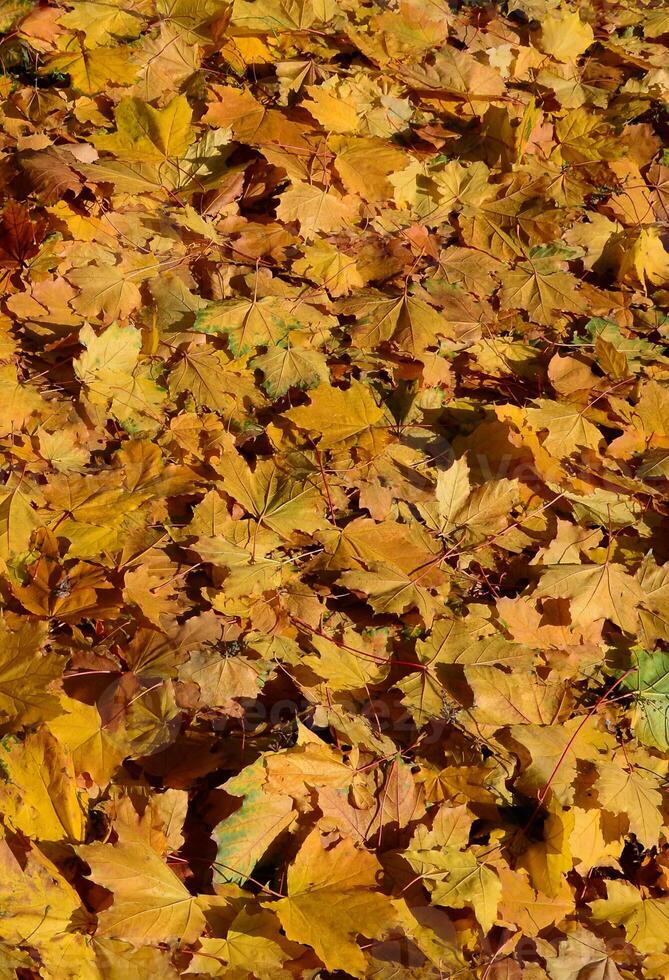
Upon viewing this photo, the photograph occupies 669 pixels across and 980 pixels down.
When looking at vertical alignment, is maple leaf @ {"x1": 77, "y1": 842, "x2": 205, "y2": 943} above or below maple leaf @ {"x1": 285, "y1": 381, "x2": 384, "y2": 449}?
below

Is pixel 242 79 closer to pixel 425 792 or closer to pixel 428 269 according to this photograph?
pixel 428 269

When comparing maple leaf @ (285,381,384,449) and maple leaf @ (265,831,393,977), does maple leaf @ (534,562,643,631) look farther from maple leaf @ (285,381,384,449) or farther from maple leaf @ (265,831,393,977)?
maple leaf @ (265,831,393,977)

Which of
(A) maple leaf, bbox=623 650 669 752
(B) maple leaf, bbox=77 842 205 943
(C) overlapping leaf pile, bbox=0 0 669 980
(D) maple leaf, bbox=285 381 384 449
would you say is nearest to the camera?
(B) maple leaf, bbox=77 842 205 943

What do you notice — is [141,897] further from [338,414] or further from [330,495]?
[338,414]

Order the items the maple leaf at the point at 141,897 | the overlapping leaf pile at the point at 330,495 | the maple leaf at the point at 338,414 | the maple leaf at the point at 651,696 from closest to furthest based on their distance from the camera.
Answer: the maple leaf at the point at 141,897
the overlapping leaf pile at the point at 330,495
the maple leaf at the point at 651,696
the maple leaf at the point at 338,414

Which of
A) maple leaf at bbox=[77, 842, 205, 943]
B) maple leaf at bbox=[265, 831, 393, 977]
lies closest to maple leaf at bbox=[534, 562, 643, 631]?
maple leaf at bbox=[265, 831, 393, 977]

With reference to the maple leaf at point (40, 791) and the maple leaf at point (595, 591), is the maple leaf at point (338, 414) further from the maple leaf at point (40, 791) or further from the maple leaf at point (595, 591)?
the maple leaf at point (40, 791)

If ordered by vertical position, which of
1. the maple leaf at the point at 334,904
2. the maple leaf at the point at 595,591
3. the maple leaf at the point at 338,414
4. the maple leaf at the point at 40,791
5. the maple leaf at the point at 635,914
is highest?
the maple leaf at the point at 338,414

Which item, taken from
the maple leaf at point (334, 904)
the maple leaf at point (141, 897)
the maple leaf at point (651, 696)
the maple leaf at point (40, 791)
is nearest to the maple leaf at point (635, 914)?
the maple leaf at point (651, 696)
